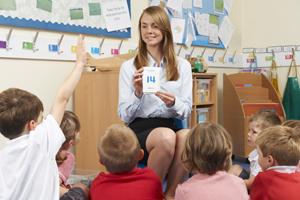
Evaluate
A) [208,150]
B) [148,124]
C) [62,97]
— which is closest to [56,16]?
[148,124]

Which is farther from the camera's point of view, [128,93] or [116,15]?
[116,15]

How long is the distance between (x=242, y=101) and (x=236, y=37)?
3.77ft

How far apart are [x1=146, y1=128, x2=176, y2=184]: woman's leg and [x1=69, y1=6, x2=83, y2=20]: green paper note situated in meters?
1.29

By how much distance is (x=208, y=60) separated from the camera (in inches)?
151

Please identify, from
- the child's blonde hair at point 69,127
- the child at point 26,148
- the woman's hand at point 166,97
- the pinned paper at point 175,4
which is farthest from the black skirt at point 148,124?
the pinned paper at point 175,4

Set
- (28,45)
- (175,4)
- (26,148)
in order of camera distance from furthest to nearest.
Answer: (175,4), (28,45), (26,148)

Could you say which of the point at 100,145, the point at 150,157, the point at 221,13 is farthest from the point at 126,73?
the point at 221,13

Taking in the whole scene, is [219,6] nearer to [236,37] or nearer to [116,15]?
[236,37]

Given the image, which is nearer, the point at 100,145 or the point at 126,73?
the point at 100,145

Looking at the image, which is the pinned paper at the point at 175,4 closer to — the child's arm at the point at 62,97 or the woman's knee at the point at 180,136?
the woman's knee at the point at 180,136

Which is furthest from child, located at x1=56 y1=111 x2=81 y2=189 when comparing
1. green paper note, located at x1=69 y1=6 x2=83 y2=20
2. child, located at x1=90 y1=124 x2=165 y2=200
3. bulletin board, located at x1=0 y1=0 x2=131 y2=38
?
green paper note, located at x1=69 y1=6 x2=83 y2=20

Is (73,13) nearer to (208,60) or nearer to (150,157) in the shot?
(150,157)

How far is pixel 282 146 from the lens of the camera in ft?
4.53

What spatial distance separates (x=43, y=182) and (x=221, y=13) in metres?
3.39
